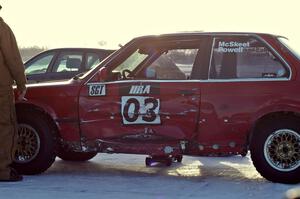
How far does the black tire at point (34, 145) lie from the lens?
7.57m

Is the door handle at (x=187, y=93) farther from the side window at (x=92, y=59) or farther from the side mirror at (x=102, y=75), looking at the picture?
the side window at (x=92, y=59)

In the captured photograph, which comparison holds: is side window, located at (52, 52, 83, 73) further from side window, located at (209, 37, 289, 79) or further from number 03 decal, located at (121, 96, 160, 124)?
side window, located at (209, 37, 289, 79)

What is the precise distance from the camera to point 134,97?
7285 millimetres

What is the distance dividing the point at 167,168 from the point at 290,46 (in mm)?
2201

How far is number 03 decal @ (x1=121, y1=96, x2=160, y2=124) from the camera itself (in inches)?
284

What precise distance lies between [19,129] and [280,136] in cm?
303

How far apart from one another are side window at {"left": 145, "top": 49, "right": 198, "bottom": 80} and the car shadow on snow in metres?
1.19

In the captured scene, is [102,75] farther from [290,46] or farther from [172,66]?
[290,46]

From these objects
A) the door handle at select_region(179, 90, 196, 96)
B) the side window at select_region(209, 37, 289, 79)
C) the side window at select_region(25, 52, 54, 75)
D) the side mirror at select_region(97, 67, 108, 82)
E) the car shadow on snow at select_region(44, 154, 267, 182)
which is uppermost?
the side window at select_region(209, 37, 289, 79)

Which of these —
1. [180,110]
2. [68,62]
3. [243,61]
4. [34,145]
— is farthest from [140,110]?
[68,62]

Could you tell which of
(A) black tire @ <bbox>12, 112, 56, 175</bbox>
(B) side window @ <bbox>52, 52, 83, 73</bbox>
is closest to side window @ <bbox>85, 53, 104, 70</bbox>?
(B) side window @ <bbox>52, 52, 83, 73</bbox>

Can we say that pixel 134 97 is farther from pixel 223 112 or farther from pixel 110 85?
pixel 223 112

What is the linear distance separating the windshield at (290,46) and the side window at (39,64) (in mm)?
6452

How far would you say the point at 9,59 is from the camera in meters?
7.20
